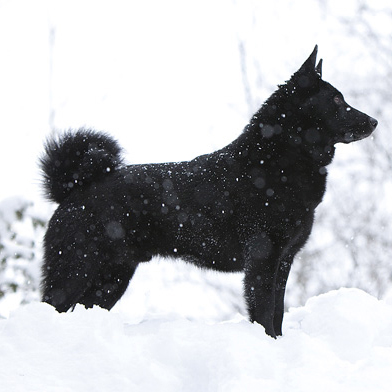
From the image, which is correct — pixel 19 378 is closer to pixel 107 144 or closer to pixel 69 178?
pixel 69 178

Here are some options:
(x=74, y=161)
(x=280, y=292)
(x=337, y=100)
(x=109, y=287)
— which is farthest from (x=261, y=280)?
(x=74, y=161)

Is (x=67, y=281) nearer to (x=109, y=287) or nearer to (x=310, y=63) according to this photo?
(x=109, y=287)

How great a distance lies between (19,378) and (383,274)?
11.9 m

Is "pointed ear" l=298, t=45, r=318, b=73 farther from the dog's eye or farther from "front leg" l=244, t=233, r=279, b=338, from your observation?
"front leg" l=244, t=233, r=279, b=338

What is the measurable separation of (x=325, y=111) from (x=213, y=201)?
100 cm

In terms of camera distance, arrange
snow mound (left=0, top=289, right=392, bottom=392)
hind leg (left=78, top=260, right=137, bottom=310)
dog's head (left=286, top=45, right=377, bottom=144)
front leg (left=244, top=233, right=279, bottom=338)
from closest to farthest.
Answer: snow mound (left=0, top=289, right=392, bottom=392)
front leg (left=244, top=233, right=279, bottom=338)
dog's head (left=286, top=45, right=377, bottom=144)
hind leg (left=78, top=260, right=137, bottom=310)

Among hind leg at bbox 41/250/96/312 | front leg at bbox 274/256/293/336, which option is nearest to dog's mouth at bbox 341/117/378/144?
front leg at bbox 274/256/293/336

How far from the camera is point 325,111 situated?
3.73m

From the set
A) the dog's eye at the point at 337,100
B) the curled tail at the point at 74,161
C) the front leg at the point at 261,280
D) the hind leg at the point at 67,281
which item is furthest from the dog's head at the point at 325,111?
the hind leg at the point at 67,281

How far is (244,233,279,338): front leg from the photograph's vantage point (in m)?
3.32

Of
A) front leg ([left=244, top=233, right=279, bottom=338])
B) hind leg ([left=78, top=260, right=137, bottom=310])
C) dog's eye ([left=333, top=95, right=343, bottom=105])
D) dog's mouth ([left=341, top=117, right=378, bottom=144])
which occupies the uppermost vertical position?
dog's eye ([left=333, top=95, right=343, bottom=105])

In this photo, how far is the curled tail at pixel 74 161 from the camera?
376cm

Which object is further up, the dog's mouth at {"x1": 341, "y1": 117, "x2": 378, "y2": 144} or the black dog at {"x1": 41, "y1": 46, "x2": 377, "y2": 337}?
the dog's mouth at {"x1": 341, "y1": 117, "x2": 378, "y2": 144}

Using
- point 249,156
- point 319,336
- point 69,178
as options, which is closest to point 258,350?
point 319,336
